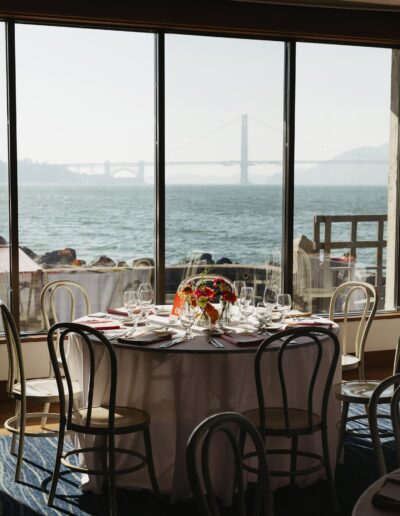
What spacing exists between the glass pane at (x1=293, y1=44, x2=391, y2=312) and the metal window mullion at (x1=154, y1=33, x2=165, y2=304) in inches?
46.5

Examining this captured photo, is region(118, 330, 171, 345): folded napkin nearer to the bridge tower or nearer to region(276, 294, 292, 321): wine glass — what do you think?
region(276, 294, 292, 321): wine glass

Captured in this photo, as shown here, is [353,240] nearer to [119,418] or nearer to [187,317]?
[187,317]

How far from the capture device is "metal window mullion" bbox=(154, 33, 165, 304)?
5938mm

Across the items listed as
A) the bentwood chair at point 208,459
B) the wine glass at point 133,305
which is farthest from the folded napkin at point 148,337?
the bentwood chair at point 208,459

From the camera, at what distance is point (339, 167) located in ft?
21.8

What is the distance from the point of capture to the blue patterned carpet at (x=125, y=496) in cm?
384

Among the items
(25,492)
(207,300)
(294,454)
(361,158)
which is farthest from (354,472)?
(361,158)

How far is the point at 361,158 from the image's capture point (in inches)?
265

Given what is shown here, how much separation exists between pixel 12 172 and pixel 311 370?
2.87m

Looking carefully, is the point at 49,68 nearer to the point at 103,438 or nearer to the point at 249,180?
the point at 249,180

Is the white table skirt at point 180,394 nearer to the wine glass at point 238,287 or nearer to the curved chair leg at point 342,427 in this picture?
the curved chair leg at point 342,427

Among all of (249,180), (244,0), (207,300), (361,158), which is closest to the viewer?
(207,300)

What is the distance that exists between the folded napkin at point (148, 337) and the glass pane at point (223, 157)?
2.01 metres

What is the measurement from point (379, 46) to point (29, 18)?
117 inches
